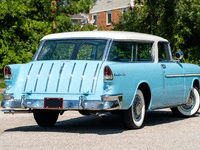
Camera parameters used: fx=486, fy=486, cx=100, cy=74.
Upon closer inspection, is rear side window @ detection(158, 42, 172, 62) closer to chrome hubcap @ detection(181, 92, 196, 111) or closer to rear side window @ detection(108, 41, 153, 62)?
rear side window @ detection(108, 41, 153, 62)

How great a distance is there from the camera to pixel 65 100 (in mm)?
7941

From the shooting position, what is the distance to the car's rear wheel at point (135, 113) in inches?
330

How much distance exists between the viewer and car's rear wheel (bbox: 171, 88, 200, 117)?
10.7m

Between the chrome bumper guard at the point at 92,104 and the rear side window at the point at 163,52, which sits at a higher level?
the rear side window at the point at 163,52

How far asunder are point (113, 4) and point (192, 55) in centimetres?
2358

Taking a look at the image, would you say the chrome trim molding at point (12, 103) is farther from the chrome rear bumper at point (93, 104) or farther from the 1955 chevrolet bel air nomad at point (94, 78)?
the chrome rear bumper at point (93, 104)

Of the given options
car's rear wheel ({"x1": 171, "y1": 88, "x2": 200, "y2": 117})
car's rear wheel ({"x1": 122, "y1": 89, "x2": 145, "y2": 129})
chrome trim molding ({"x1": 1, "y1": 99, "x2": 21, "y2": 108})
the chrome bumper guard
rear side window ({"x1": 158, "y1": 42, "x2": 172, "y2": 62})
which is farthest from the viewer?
car's rear wheel ({"x1": 171, "y1": 88, "x2": 200, "y2": 117})

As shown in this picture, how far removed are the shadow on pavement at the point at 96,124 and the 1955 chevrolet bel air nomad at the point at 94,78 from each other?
31 centimetres

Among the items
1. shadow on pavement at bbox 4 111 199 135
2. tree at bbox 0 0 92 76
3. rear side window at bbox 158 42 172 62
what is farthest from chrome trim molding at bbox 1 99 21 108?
tree at bbox 0 0 92 76

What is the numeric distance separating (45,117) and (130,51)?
203cm

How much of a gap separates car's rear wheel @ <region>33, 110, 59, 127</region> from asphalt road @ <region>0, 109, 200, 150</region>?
0.18 metres

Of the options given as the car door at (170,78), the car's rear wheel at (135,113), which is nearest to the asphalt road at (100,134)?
the car's rear wheel at (135,113)

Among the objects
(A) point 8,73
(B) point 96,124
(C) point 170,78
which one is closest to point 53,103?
(A) point 8,73

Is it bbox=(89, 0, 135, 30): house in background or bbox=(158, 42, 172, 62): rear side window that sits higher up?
bbox=(89, 0, 135, 30): house in background
